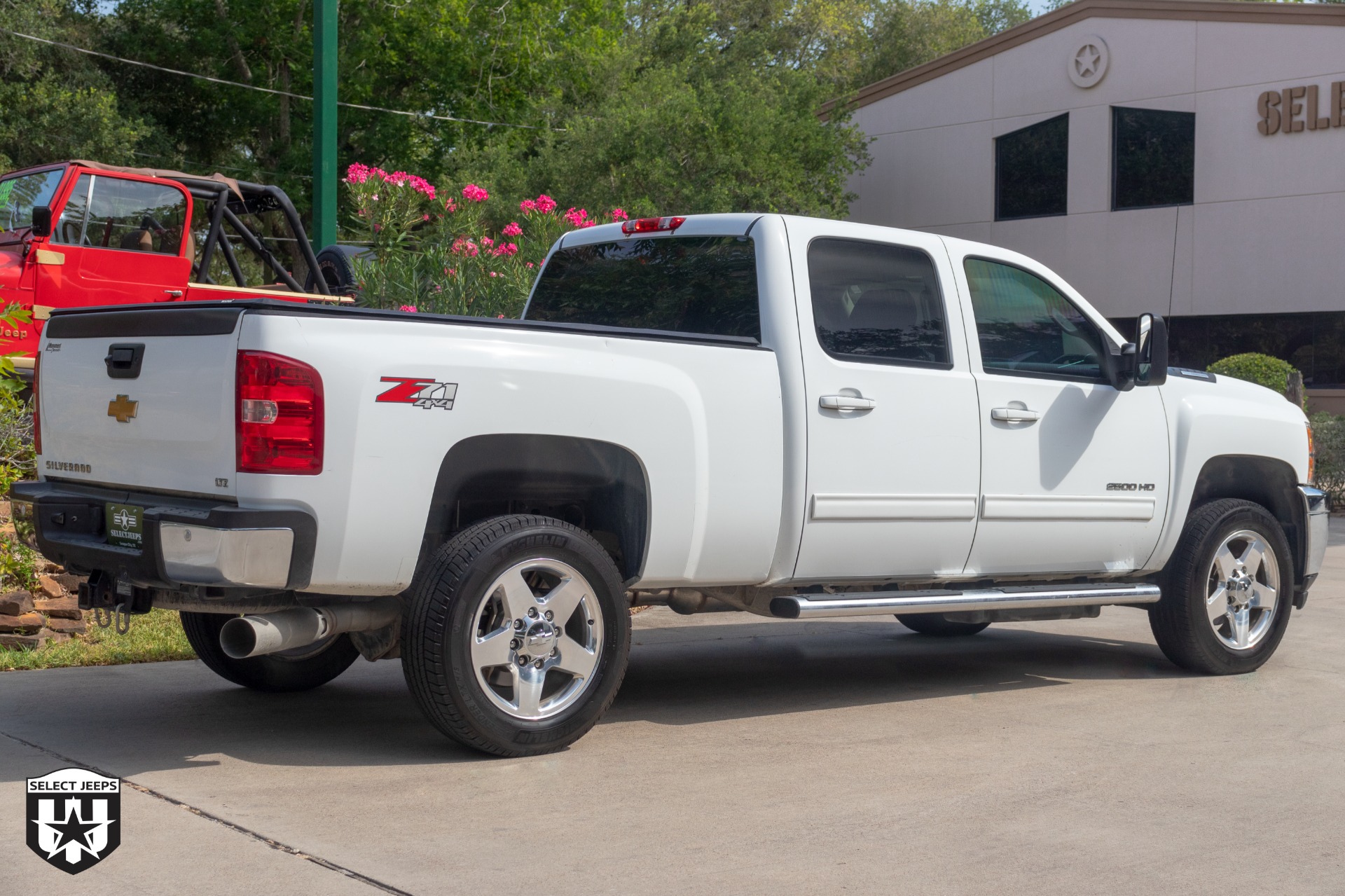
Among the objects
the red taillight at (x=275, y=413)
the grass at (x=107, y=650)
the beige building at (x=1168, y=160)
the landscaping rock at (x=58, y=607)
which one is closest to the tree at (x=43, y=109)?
the beige building at (x=1168, y=160)

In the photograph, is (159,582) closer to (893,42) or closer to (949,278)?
(949,278)

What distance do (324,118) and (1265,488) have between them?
683 cm

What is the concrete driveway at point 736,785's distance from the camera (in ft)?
13.4

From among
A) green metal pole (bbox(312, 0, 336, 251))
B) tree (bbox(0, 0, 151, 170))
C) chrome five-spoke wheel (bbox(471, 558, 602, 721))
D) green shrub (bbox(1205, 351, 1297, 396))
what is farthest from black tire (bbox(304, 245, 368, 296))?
tree (bbox(0, 0, 151, 170))

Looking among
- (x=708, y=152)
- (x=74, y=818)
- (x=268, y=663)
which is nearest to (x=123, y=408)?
(x=74, y=818)

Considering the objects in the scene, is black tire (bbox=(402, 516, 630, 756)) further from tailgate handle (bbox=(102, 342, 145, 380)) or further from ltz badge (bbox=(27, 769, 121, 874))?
tailgate handle (bbox=(102, 342, 145, 380))

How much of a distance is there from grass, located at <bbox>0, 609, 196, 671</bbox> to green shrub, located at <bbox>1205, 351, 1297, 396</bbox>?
47.1 feet

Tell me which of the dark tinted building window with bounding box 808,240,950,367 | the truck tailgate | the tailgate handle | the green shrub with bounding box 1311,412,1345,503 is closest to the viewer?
the truck tailgate

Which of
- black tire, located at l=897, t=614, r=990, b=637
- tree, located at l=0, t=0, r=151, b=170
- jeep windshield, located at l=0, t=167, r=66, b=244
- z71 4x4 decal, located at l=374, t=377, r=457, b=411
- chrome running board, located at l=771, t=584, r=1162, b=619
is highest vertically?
tree, located at l=0, t=0, r=151, b=170

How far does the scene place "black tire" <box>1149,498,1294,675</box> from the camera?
23.9 ft

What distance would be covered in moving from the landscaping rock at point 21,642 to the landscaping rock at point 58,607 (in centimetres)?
20

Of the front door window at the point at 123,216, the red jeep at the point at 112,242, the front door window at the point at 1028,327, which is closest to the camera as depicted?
the front door window at the point at 1028,327

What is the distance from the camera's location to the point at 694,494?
18.4ft

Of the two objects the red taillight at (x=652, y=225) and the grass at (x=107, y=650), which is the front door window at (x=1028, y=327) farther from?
the grass at (x=107, y=650)
